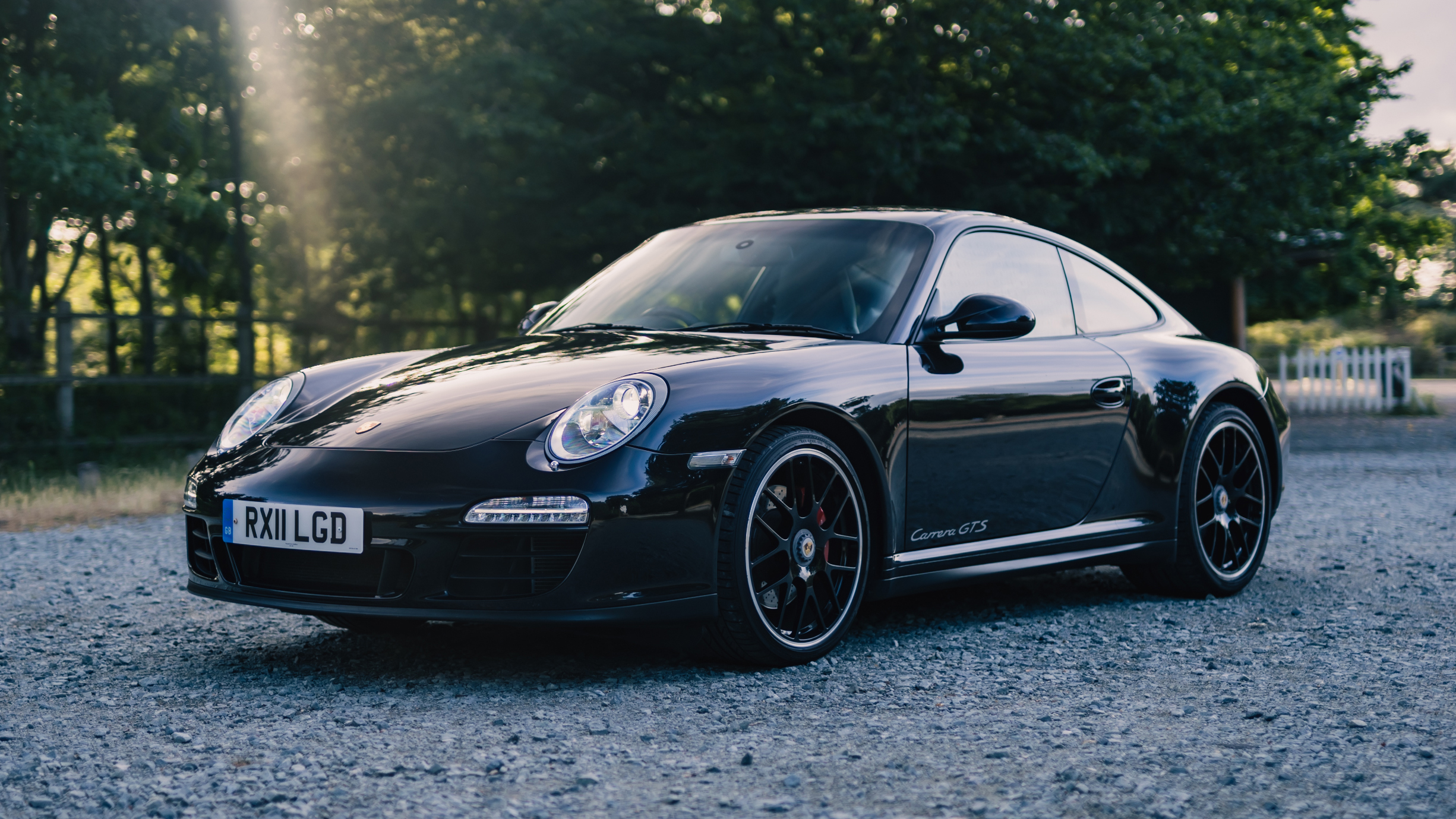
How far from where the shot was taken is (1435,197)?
56875 mm

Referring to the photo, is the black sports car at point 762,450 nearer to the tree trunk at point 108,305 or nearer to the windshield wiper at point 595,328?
the windshield wiper at point 595,328

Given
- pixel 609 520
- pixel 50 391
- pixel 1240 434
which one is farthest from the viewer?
pixel 50 391

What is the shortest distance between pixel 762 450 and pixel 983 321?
97 cm

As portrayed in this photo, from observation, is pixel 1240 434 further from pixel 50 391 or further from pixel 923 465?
pixel 50 391

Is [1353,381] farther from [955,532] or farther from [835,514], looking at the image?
[835,514]

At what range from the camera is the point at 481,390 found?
4.07m

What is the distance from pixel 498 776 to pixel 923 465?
6.33ft

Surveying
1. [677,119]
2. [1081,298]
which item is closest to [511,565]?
[1081,298]

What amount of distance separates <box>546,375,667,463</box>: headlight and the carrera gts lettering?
1.07m

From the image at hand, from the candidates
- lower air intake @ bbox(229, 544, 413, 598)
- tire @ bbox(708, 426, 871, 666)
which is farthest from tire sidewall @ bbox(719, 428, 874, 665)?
lower air intake @ bbox(229, 544, 413, 598)

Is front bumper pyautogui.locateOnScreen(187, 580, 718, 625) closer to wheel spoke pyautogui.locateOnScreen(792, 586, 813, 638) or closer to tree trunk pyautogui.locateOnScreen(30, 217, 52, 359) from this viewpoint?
wheel spoke pyautogui.locateOnScreen(792, 586, 813, 638)

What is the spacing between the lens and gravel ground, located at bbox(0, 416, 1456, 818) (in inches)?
116

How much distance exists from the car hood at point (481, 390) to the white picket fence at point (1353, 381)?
21330mm

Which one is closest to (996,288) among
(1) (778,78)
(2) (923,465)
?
(2) (923,465)
